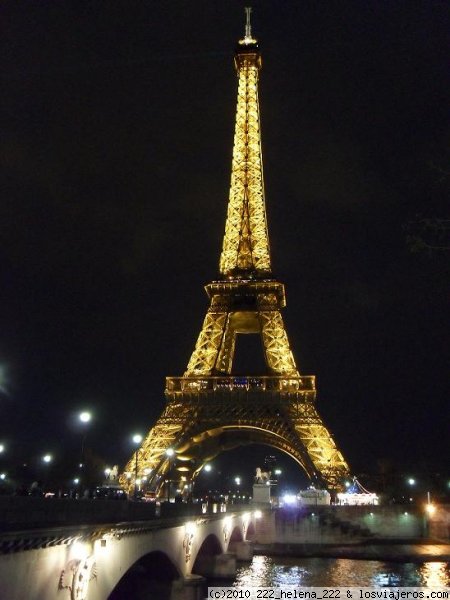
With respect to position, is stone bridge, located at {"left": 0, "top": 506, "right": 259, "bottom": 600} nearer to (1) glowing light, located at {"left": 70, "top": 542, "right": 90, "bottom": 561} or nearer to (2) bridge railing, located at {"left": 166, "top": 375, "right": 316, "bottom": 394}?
(1) glowing light, located at {"left": 70, "top": 542, "right": 90, "bottom": 561}

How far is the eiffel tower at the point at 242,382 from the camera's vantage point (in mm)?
58281

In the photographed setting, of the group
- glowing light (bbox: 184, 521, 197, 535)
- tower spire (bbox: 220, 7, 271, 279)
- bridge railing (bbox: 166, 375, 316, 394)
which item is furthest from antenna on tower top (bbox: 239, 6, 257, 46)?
glowing light (bbox: 184, 521, 197, 535)

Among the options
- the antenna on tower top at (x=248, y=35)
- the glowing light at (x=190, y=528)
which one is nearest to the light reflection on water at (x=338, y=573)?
the glowing light at (x=190, y=528)

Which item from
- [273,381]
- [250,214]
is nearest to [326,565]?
[273,381]

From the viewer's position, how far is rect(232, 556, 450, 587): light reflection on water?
38688 millimetres

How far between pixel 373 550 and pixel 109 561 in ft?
135

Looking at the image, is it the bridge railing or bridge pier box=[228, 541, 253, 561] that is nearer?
bridge pier box=[228, 541, 253, 561]

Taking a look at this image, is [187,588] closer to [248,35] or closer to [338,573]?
[338,573]

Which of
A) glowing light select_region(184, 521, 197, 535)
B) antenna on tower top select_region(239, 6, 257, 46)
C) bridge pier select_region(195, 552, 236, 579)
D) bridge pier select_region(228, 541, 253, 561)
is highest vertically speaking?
antenna on tower top select_region(239, 6, 257, 46)

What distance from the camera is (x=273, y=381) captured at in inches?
2496

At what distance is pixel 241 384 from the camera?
63.5m

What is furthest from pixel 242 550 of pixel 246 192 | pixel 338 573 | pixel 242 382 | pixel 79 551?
pixel 246 192

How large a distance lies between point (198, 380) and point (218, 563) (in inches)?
1019

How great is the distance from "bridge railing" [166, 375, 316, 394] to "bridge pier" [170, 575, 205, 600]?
110 ft
